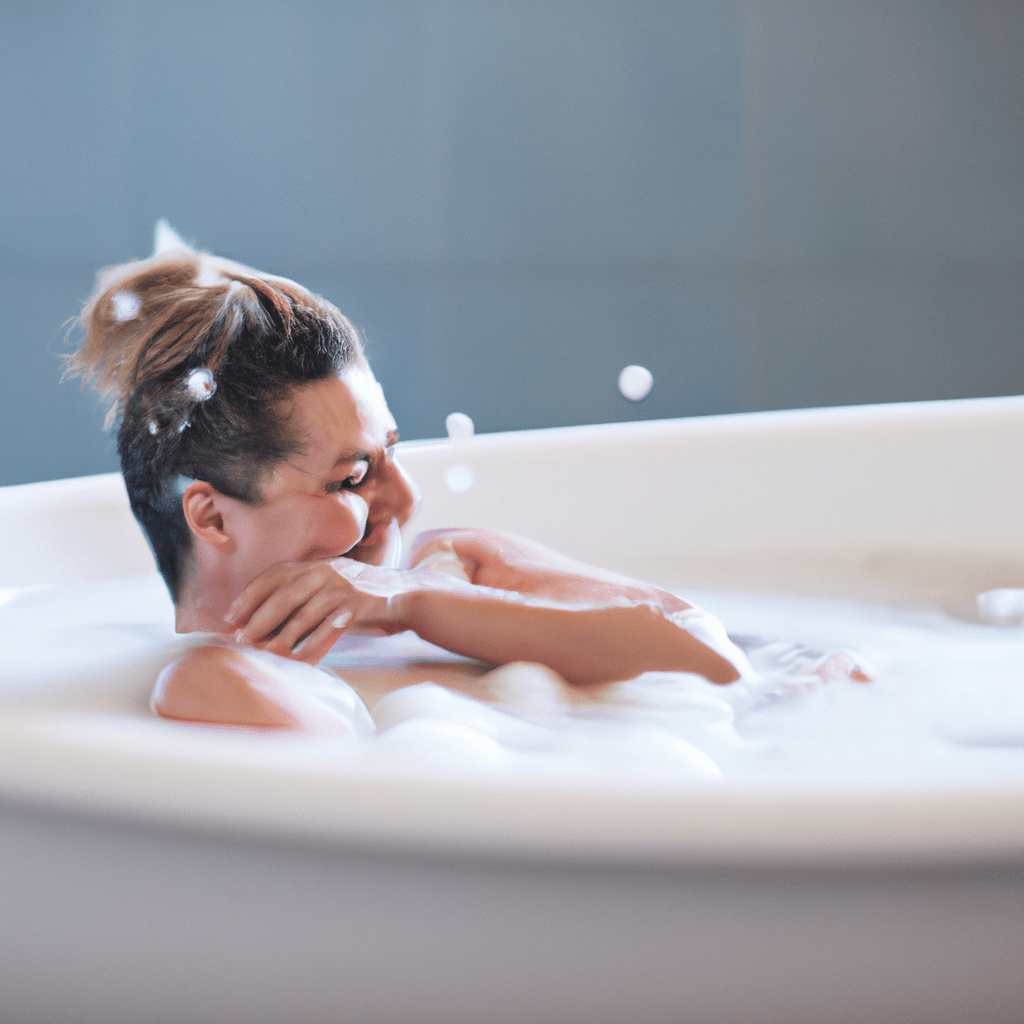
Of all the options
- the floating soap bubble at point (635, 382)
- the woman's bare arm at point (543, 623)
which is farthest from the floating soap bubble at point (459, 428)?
the floating soap bubble at point (635, 382)

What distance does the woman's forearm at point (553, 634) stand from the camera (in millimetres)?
748

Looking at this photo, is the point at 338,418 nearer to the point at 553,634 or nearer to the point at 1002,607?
the point at 553,634

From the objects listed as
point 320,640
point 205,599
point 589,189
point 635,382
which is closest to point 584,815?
point 320,640

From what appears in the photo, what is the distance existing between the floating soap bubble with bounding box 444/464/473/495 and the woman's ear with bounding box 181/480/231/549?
1.76 feet

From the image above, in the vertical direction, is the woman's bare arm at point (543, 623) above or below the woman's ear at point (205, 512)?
below

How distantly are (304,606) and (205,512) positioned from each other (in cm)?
10

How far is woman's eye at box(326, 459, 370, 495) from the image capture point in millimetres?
701

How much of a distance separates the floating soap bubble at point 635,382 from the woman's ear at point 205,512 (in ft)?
4.44

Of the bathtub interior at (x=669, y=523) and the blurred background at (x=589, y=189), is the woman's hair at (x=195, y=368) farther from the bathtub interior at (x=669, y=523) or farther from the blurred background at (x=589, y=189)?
the blurred background at (x=589, y=189)

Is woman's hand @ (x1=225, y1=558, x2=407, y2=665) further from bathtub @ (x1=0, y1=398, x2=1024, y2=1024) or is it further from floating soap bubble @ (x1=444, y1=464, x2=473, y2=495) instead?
floating soap bubble @ (x1=444, y1=464, x2=473, y2=495)

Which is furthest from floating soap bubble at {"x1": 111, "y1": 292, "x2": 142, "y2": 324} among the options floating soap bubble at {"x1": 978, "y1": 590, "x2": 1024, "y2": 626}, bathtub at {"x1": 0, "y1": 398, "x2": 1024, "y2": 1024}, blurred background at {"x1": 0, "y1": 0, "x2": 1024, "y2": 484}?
blurred background at {"x1": 0, "y1": 0, "x2": 1024, "y2": 484}

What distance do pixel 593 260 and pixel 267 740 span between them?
1.79 metres

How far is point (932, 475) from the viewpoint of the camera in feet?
3.98

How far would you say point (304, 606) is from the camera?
2.16 ft
